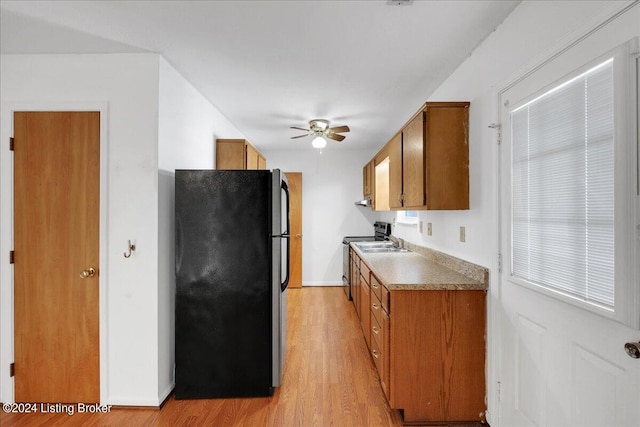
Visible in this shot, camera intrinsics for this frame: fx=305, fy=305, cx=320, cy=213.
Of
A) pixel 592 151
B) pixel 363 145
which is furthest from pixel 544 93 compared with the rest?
pixel 363 145

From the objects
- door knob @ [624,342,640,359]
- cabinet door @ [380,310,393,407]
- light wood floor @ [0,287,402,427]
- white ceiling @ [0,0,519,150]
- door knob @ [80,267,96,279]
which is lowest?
light wood floor @ [0,287,402,427]

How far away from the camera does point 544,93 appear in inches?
59.1

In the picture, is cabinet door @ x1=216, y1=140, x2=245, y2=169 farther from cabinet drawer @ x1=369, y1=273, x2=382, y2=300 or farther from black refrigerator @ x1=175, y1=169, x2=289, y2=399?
cabinet drawer @ x1=369, y1=273, x2=382, y2=300

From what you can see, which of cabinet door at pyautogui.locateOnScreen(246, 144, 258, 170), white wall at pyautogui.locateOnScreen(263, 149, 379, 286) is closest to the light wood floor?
cabinet door at pyautogui.locateOnScreen(246, 144, 258, 170)

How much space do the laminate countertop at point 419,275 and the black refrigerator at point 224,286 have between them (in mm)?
877

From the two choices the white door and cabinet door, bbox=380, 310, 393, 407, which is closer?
the white door

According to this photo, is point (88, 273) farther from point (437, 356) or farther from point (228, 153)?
point (437, 356)

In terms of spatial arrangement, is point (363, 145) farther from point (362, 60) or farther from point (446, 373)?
point (446, 373)

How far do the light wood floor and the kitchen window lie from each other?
1.40 m

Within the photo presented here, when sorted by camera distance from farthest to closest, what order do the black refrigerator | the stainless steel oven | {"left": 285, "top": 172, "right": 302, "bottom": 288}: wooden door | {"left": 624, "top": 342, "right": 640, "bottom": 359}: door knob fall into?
{"left": 285, "top": 172, "right": 302, "bottom": 288}: wooden door, the stainless steel oven, the black refrigerator, {"left": 624, "top": 342, "right": 640, "bottom": 359}: door knob

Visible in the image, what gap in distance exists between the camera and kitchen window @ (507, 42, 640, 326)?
3.56 feet

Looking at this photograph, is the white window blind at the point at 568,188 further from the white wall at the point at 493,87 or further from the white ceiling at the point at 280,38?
the white ceiling at the point at 280,38

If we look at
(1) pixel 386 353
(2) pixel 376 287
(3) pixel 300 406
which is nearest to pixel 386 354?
(1) pixel 386 353

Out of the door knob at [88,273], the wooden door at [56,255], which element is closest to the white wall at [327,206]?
the wooden door at [56,255]
